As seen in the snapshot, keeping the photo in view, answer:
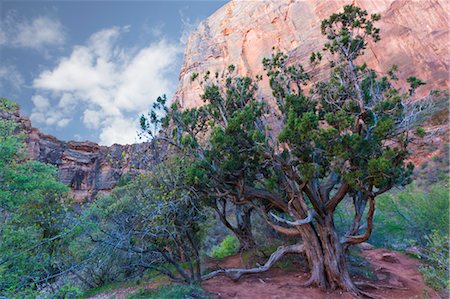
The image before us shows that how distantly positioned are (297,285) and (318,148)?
459 centimetres

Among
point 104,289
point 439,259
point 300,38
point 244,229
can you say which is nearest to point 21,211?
point 104,289

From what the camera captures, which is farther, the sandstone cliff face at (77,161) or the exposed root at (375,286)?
the sandstone cliff face at (77,161)

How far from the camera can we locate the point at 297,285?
9.45m

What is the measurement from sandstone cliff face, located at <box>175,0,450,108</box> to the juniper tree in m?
17.4

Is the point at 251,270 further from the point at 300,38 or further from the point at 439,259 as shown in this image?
the point at 300,38

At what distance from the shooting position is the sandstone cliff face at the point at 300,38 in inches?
1550

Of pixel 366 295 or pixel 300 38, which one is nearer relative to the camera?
pixel 366 295

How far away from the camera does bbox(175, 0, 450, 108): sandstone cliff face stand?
39375 millimetres

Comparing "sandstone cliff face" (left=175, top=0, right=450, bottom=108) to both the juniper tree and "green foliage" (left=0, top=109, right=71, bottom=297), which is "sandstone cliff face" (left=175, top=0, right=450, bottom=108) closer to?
the juniper tree

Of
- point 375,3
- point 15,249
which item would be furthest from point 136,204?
point 375,3

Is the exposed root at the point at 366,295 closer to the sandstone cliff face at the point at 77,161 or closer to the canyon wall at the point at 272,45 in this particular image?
the canyon wall at the point at 272,45

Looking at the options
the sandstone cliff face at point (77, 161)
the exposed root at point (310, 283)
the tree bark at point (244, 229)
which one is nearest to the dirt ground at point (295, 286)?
the exposed root at point (310, 283)

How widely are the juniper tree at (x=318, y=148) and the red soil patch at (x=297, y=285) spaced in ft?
1.48

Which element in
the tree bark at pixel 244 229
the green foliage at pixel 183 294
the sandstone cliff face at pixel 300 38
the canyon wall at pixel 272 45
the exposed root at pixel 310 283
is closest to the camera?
the green foliage at pixel 183 294
